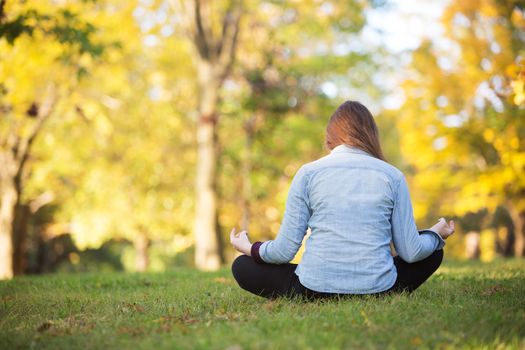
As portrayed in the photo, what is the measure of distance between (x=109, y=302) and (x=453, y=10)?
49.9 feet

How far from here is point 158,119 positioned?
2145cm

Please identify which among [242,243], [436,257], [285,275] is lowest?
[285,275]

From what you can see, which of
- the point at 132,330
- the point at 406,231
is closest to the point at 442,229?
the point at 406,231

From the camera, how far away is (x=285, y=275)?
4203 mm

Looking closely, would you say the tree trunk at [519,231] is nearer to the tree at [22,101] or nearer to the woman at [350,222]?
the tree at [22,101]

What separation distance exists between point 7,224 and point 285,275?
1155cm

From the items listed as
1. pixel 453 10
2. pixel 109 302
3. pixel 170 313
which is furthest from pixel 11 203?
pixel 453 10

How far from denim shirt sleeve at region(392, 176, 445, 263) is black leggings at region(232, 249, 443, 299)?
222 millimetres

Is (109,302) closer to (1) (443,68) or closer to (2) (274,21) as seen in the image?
(2) (274,21)

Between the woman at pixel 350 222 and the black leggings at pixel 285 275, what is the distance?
0.03m

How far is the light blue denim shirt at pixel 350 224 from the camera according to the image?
3824mm

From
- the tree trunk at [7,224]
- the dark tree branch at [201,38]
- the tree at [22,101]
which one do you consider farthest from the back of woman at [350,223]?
the tree trunk at [7,224]

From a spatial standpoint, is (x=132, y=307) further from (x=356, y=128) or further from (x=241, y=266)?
(x=356, y=128)

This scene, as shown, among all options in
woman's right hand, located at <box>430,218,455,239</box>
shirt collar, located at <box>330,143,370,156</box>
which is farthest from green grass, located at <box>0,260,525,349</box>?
shirt collar, located at <box>330,143,370,156</box>
